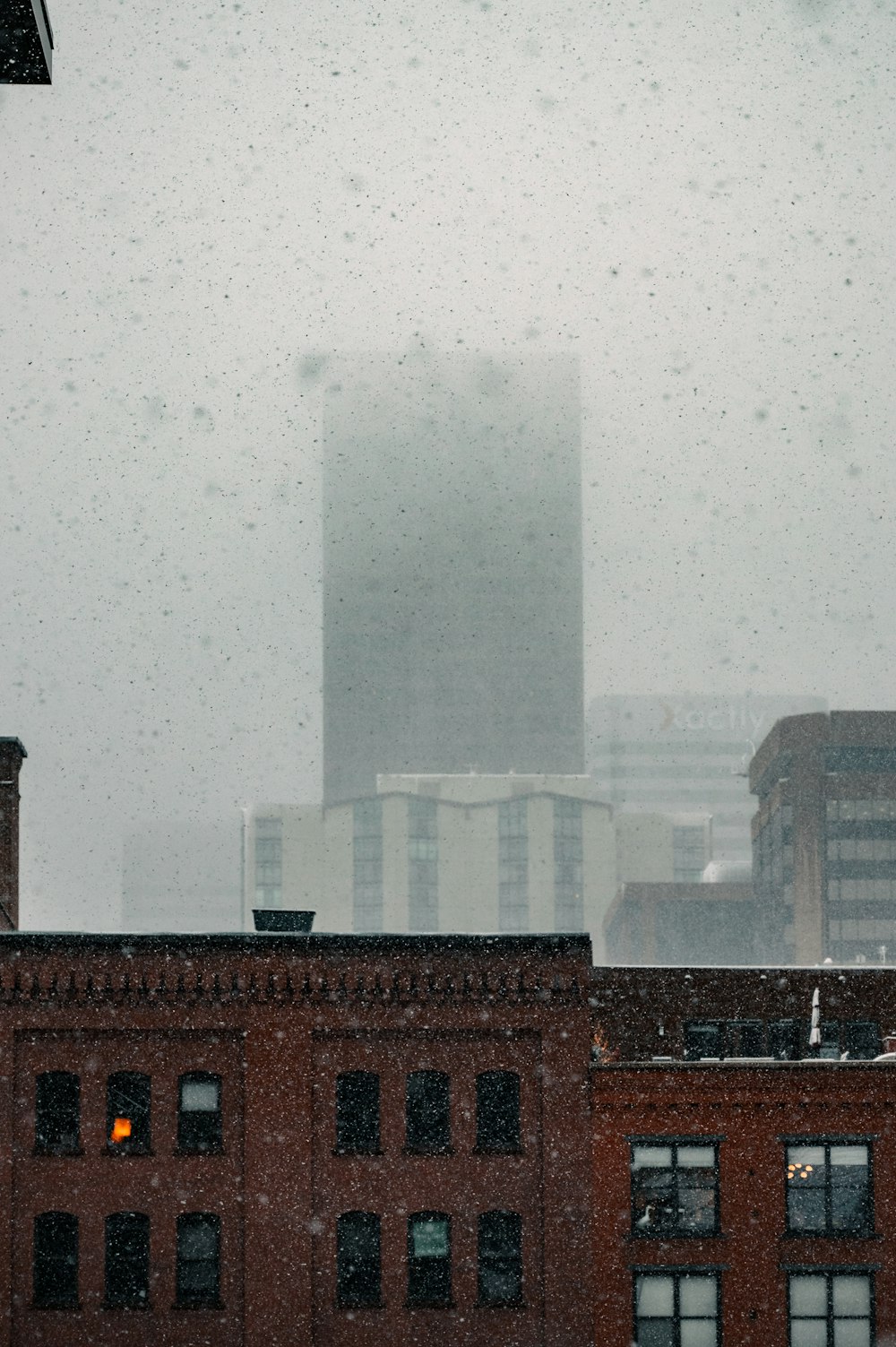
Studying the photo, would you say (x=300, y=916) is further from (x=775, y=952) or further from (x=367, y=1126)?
(x=775, y=952)

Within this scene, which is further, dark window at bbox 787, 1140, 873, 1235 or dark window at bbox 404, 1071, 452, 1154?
dark window at bbox 404, 1071, 452, 1154

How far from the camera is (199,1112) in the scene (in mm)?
45969

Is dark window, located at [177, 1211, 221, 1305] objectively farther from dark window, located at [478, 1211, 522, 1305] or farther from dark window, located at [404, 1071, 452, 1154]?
dark window, located at [478, 1211, 522, 1305]

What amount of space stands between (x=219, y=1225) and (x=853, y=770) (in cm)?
10716

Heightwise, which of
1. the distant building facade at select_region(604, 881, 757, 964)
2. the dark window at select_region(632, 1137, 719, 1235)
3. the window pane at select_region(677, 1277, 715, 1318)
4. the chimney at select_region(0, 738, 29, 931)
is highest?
the chimney at select_region(0, 738, 29, 931)

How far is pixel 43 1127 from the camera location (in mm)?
45500

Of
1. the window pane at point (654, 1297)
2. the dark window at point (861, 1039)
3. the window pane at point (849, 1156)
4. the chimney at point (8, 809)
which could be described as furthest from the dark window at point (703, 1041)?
the chimney at point (8, 809)

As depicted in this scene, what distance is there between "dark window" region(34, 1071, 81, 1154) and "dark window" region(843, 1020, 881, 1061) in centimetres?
2048

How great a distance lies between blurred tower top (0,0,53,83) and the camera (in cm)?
1297

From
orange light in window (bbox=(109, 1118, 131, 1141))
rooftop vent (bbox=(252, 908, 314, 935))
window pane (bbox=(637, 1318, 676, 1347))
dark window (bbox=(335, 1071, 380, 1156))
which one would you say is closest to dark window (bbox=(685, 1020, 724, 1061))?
window pane (bbox=(637, 1318, 676, 1347))

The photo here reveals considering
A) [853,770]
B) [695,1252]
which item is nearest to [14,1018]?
[695,1252]

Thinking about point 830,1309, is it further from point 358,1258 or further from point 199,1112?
point 199,1112

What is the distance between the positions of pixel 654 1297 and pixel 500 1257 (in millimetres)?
3642

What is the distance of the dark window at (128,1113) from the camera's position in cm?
4541
